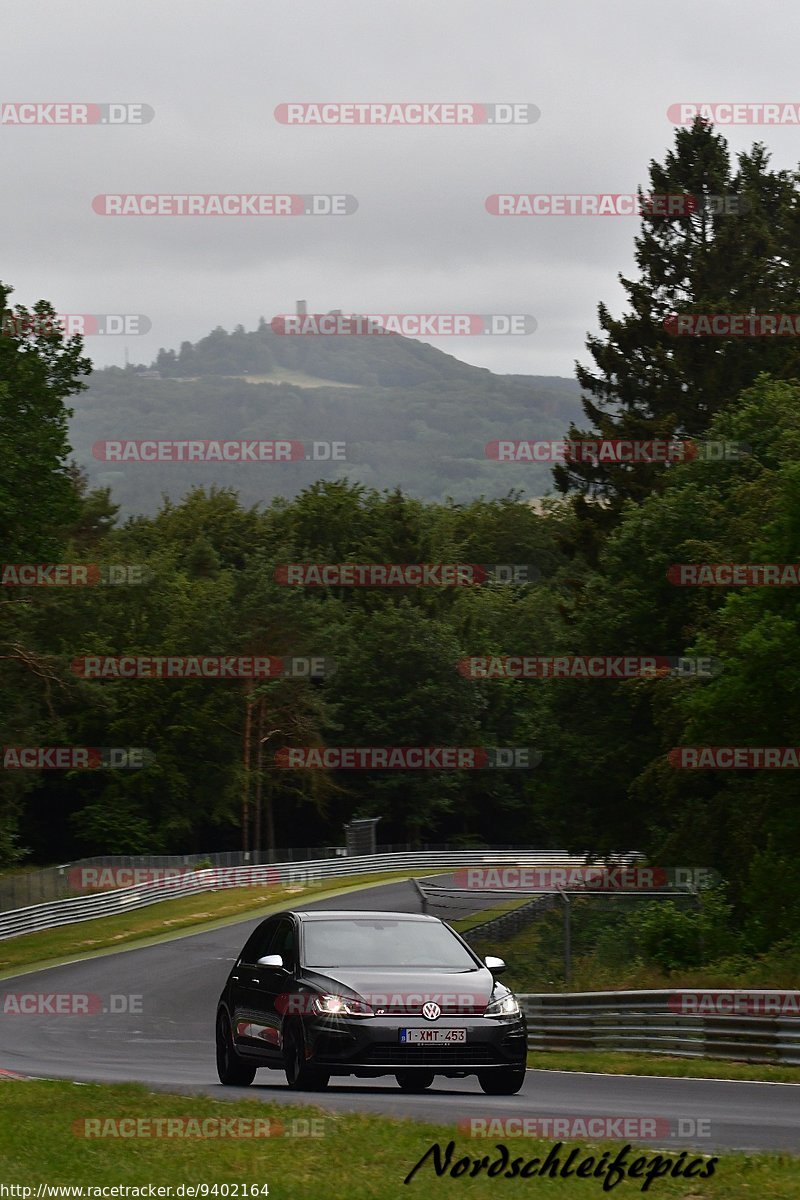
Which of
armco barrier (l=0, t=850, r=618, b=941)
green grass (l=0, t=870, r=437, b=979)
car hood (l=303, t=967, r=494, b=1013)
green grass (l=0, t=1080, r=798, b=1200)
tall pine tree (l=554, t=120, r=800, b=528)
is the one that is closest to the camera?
green grass (l=0, t=1080, r=798, b=1200)

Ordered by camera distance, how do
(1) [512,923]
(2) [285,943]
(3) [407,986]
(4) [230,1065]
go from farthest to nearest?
1. (1) [512,923]
2. (4) [230,1065]
3. (2) [285,943]
4. (3) [407,986]

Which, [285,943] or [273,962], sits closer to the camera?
[273,962]

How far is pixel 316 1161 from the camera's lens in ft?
33.1

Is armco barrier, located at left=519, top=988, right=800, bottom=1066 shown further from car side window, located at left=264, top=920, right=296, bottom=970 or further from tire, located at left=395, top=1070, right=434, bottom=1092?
car side window, located at left=264, top=920, right=296, bottom=970

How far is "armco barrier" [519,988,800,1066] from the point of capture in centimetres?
1870

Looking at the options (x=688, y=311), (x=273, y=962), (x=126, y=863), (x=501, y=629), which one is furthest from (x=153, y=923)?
(x=501, y=629)

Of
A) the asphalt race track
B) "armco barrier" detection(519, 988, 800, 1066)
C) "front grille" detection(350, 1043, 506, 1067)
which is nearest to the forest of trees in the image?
"armco barrier" detection(519, 988, 800, 1066)

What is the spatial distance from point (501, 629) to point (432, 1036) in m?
98.8

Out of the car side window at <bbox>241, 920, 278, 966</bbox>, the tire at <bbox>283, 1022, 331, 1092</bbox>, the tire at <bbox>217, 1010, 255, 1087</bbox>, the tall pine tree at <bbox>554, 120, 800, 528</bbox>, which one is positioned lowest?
the tire at <bbox>217, 1010, 255, 1087</bbox>

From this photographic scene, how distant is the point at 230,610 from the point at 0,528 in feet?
148

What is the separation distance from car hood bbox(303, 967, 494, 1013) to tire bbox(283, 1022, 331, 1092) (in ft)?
1.58

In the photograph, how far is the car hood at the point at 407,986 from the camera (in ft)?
46.1

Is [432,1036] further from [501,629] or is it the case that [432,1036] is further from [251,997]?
[501,629]

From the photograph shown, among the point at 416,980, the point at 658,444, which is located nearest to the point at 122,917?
the point at 658,444
